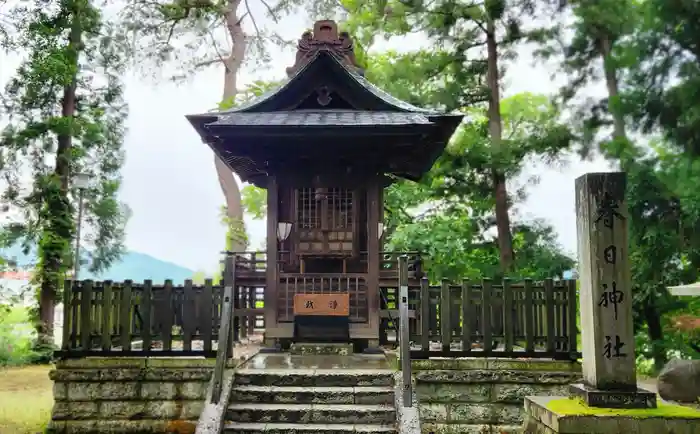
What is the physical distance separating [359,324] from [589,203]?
5479mm

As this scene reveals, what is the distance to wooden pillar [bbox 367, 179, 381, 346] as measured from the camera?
1109cm

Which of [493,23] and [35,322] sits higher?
[493,23]

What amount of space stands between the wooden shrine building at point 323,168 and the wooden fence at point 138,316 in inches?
80.5

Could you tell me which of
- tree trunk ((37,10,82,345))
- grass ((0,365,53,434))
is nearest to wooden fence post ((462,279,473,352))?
grass ((0,365,53,434))

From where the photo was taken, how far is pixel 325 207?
39.1ft

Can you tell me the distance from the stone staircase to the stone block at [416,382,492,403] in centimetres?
78

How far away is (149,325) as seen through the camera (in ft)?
29.9

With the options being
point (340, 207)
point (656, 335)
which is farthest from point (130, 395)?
point (656, 335)

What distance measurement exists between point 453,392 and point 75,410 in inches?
231

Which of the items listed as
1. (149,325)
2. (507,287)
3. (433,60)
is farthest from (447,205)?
(149,325)

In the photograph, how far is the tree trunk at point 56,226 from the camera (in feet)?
63.3

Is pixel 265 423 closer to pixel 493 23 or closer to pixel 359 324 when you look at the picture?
pixel 359 324

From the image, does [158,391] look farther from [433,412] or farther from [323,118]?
[323,118]

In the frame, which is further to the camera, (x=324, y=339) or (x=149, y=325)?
(x=324, y=339)
